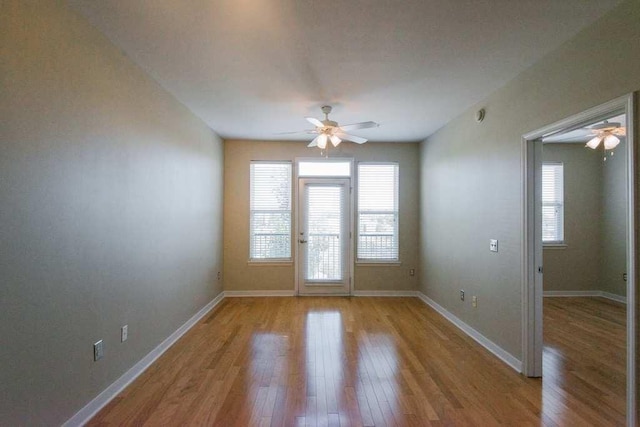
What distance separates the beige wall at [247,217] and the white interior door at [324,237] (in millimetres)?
244

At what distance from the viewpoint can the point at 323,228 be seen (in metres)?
5.43

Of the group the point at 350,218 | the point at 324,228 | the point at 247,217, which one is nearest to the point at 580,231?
the point at 350,218

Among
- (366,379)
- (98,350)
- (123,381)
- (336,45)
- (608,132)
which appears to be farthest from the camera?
(608,132)

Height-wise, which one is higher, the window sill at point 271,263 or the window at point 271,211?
the window at point 271,211

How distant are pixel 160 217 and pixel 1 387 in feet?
5.80

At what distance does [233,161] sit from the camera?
210 inches

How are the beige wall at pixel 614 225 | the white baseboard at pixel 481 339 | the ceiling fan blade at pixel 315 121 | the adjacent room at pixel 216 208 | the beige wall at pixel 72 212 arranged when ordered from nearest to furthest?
the beige wall at pixel 72 212 → the adjacent room at pixel 216 208 → the white baseboard at pixel 481 339 → the ceiling fan blade at pixel 315 121 → the beige wall at pixel 614 225

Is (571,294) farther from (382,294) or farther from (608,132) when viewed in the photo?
(382,294)

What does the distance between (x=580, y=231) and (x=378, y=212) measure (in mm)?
3453

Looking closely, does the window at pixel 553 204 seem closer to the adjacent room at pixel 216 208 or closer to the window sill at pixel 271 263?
the adjacent room at pixel 216 208

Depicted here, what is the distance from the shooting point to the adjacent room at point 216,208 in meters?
1.76

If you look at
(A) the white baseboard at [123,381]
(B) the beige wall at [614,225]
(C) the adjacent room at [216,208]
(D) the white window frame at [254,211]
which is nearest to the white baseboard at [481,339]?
(C) the adjacent room at [216,208]

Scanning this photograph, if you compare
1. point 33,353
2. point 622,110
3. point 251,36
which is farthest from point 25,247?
point 622,110

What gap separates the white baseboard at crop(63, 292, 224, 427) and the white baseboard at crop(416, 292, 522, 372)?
3298 millimetres
